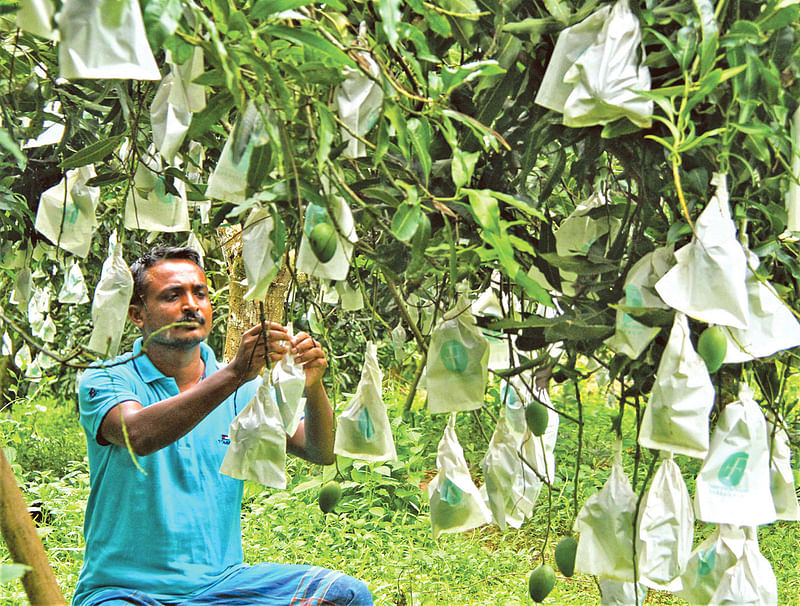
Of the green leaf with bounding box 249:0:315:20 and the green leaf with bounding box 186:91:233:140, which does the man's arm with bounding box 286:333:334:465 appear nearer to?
the green leaf with bounding box 186:91:233:140

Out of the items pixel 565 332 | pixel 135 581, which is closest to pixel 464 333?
pixel 565 332

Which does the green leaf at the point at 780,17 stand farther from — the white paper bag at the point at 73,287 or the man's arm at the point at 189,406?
the white paper bag at the point at 73,287

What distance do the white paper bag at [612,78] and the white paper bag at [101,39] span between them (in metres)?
0.35

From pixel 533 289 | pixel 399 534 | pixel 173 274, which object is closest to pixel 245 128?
pixel 533 289

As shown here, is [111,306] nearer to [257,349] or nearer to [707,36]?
[257,349]

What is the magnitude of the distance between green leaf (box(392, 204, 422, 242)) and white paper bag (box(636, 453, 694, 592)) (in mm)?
356

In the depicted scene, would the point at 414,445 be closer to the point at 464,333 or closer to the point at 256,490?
the point at 256,490

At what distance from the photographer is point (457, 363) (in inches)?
38.7

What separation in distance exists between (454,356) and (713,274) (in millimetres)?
287

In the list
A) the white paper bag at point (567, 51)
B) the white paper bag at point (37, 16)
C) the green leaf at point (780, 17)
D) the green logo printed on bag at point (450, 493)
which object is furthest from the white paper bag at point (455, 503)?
the white paper bag at point (37, 16)

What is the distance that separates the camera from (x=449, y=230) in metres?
0.80

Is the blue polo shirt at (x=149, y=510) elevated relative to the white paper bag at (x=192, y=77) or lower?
lower

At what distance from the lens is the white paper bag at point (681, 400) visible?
0.82 meters

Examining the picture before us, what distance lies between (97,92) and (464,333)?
614 millimetres
